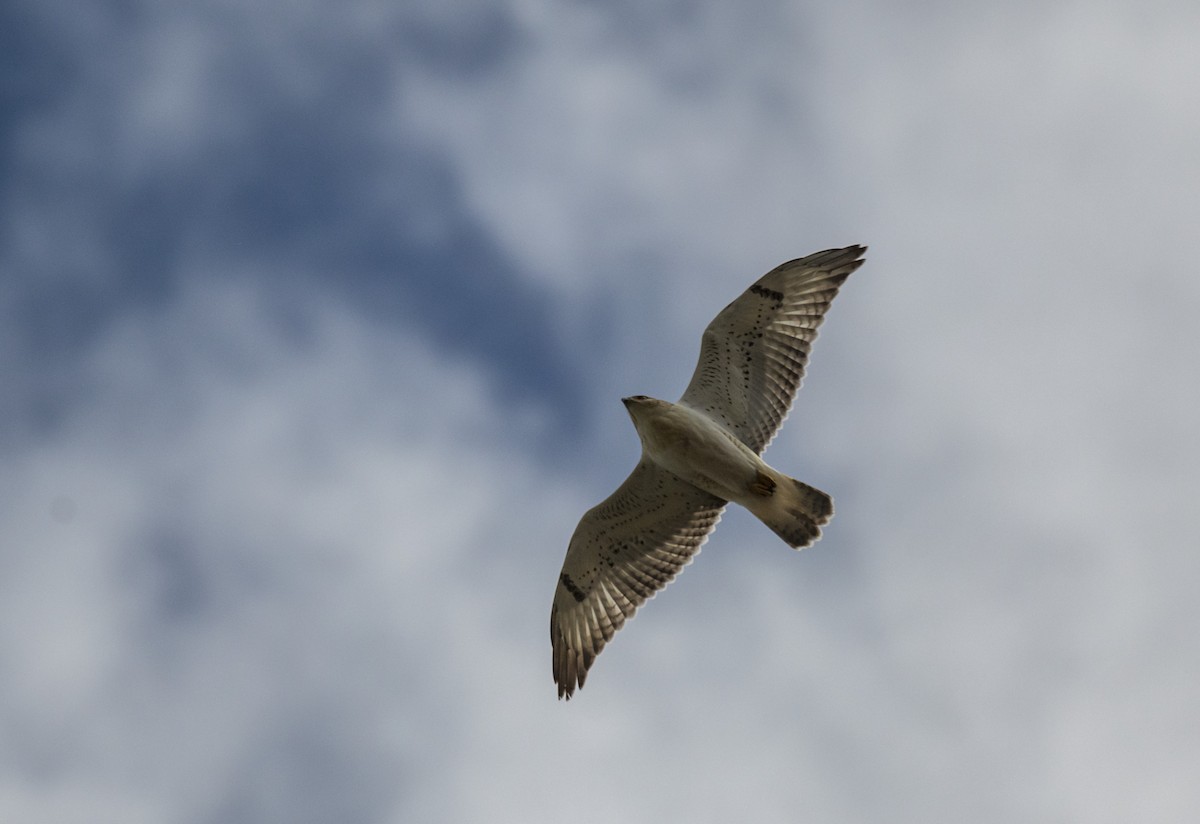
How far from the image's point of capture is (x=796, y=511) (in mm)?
13156

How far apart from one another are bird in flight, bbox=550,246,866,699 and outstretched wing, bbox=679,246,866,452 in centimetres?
1

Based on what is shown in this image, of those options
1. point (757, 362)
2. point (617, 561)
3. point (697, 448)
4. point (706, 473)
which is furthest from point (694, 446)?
point (617, 561)

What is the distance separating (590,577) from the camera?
1405cm

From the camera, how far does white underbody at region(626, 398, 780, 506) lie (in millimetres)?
12734

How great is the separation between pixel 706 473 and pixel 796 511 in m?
1.11

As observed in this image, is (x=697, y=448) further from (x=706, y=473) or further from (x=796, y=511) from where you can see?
(x=796, y=511)

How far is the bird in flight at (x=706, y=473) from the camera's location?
1291 centimetres

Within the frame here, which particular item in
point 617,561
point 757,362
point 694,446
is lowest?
point 617,561

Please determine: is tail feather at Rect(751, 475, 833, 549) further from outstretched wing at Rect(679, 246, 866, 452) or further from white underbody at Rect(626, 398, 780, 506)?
outstretched wing at Rect(679, 246, 866, 452)

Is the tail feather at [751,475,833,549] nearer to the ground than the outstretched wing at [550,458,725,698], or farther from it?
farther from it

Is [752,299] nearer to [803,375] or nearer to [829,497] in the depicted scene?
[803,375]

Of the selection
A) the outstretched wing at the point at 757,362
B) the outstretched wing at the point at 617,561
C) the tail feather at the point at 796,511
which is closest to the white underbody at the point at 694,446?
the tail feather at the point at 796,511

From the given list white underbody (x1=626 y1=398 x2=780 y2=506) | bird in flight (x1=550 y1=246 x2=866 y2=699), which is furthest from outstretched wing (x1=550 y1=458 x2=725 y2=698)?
white underbody (x1=626 y1=398 x2=780 y2=506)

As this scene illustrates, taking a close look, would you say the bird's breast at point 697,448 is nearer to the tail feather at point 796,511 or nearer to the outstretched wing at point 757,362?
the tail feather at point 796,511
